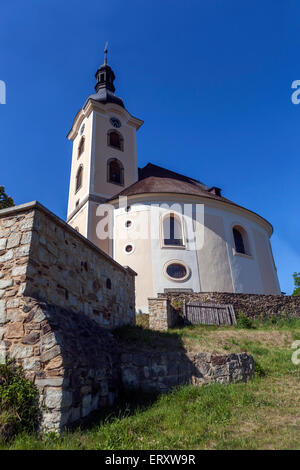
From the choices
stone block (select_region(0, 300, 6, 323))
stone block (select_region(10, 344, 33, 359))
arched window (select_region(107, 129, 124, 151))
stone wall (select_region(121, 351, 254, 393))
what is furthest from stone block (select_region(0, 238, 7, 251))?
arched window (select_region(107, 129, 124, 151))

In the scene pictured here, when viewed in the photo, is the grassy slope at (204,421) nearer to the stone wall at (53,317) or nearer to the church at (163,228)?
the stone wall at (53,317)

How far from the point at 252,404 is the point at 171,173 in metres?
22.6

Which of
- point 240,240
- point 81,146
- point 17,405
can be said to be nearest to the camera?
point 17,405

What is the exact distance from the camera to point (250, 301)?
50.2ft

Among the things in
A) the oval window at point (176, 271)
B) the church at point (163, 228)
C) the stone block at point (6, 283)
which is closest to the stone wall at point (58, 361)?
the stone block at point (6, 283)

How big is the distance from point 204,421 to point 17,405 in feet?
8.74

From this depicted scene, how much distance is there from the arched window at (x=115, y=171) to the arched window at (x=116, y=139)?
1611mm

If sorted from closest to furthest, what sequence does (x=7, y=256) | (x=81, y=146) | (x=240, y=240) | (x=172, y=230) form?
1. (x=7, y=256)
2. (x=172, y=230)
3. (x=240, y=240)
4. (x=81, y=146)

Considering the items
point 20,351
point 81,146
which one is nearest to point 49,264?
point 20,351

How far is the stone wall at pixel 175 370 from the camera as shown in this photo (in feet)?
19.8

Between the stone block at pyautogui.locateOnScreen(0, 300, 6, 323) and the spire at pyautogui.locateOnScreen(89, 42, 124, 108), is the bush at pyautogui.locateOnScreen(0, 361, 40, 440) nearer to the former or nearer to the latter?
the stone block at pyautogui.locateOnScreen(0, 300, 6, 323)

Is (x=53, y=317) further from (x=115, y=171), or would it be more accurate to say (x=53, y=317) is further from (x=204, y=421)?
(x=115, y=171)

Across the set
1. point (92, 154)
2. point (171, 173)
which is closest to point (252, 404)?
point (92, 154)

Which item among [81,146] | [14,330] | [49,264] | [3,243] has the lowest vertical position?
[14,330]
